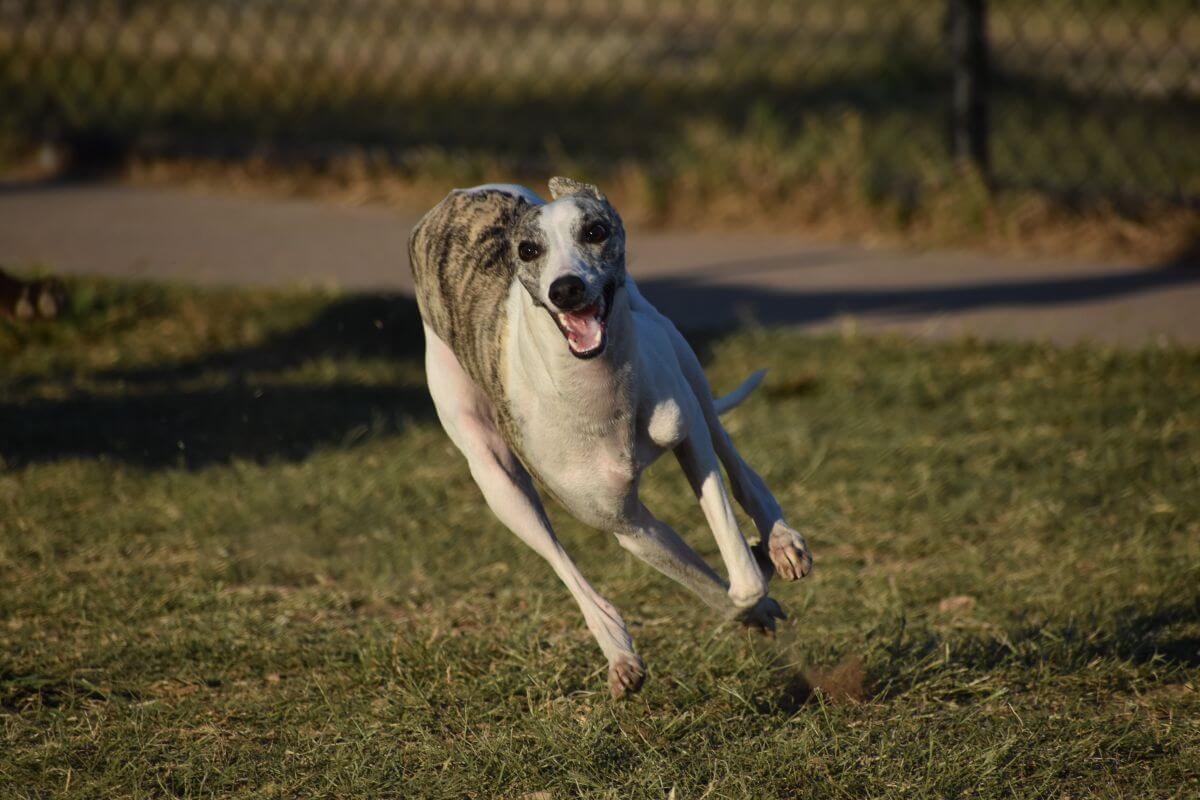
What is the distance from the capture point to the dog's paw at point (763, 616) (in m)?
3.41

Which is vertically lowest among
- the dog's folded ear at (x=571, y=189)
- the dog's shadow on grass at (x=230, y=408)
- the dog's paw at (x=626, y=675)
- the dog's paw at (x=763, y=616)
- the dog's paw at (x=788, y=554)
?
the dog's shadow on grass at (x=230, y=408)

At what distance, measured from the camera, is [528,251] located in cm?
290

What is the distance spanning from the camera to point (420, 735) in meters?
3.50

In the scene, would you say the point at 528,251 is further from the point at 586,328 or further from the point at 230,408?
the point at 230,408

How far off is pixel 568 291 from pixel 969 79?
5.78m

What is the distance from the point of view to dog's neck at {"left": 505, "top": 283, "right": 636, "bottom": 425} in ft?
9.85

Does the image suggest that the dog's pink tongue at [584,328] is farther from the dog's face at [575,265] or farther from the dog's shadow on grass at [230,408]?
the dog's shadow on grass at [230,408]

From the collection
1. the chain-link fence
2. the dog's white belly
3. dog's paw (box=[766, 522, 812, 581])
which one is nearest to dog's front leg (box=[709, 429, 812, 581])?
dog's paw (box=[766, 522, 812, 581])

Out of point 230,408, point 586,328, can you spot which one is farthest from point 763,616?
point 230,408

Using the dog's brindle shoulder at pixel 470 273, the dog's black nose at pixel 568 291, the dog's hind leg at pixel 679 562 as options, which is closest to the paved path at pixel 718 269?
the dog's brindle shoulder at pixel 470 273

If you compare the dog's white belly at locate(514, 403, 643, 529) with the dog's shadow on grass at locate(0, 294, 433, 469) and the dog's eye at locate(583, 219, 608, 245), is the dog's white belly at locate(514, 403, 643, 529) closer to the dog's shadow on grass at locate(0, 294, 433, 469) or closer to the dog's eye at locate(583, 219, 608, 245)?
the dog's eye at locate(583, 219, 608, 245)

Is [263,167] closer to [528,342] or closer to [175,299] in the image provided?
[175,299]

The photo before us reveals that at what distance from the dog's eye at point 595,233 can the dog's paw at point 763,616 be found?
3.14 feet

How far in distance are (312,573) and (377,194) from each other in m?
4.61
